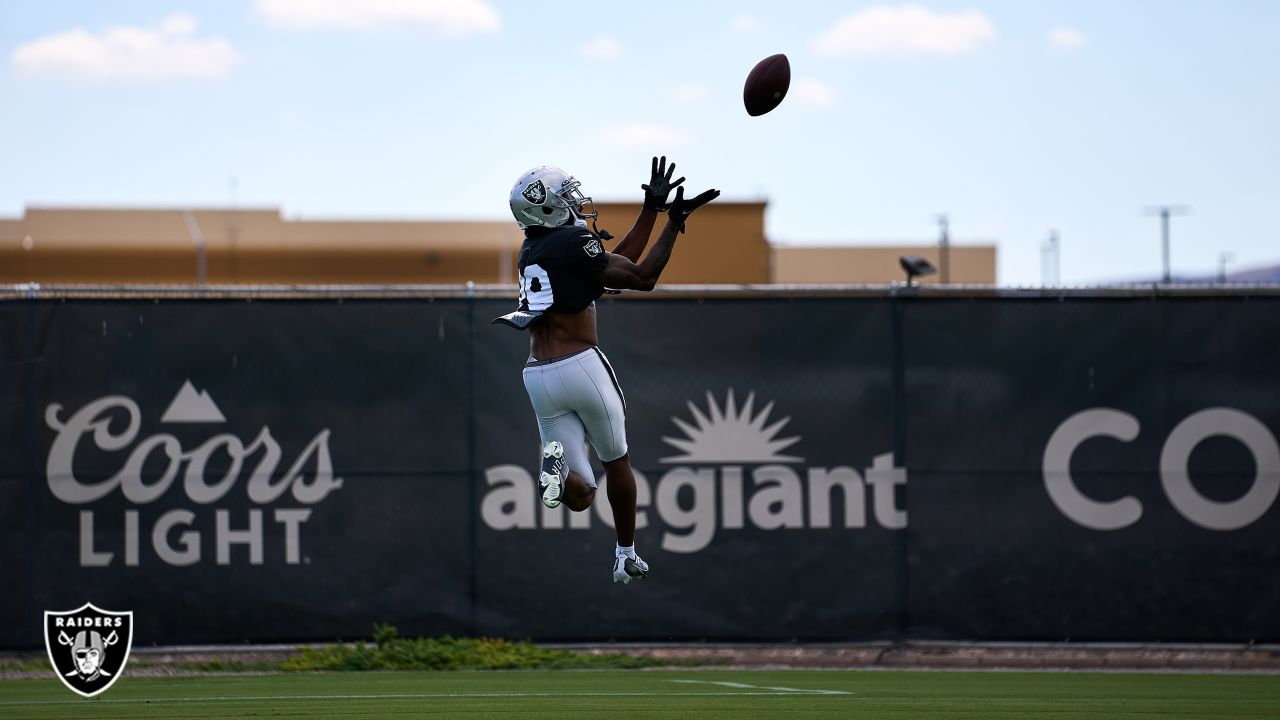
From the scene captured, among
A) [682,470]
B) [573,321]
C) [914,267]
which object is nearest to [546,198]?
[573,321]

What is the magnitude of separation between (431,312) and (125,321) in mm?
2548

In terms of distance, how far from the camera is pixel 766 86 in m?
9.14

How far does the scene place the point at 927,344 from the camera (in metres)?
13.3

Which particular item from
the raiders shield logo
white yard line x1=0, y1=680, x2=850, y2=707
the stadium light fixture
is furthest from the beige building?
the raiders shield logo

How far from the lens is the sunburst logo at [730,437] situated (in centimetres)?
1313

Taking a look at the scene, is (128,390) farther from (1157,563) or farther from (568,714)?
(1157,563)

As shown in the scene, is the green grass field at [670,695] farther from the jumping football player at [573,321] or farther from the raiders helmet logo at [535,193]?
the raiders helmet logo at [535,193]

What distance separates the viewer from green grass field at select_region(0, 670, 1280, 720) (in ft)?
31.8

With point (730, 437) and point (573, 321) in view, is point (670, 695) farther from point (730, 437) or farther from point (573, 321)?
point (730, 437)

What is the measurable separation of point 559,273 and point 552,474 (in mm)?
1156

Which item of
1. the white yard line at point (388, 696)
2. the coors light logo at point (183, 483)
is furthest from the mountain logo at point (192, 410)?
the white yard line at point (388, 696)

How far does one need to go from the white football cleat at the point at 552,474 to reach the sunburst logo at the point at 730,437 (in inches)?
157

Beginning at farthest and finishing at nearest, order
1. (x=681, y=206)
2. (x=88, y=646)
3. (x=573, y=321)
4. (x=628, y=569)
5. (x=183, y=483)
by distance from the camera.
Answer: (x=183, y=483) → (x=88, y=646) → (x=628, y=569) → (x=573, y=321) → (x=681, y=206)

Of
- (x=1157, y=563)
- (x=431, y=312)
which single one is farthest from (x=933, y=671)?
(x=431, y=312)
